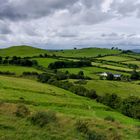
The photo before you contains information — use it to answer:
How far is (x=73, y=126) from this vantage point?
2742 cm

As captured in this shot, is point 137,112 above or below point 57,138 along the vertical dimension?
below

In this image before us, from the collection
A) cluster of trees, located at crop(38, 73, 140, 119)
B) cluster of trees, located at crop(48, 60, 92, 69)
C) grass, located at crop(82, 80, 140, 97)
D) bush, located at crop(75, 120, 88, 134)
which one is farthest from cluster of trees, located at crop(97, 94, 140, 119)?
cluster of trees, located at crop(48, 60, 92, 69)

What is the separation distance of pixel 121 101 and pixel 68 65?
95.9m

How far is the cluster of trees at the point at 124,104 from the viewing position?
83694 millimetres

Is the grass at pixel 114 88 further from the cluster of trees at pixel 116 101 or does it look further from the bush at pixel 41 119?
the bush at pixel 41 119

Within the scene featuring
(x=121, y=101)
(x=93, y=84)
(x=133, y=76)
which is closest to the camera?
(x=121, y=101)

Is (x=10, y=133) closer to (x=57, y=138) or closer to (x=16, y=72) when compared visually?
(x=57, y=138)

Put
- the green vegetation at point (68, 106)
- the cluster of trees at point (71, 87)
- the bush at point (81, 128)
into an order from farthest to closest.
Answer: the cluster of trees at point (71, 87)
the bush at point (81, 128)
the green vegetation at point (68, 106)

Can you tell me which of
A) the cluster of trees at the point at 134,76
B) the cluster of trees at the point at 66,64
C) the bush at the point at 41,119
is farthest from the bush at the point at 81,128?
the cluster of trees at the point at 66,64

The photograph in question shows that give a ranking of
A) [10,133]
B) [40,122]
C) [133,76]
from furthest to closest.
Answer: [133,76]
[40,122]
[10,133]

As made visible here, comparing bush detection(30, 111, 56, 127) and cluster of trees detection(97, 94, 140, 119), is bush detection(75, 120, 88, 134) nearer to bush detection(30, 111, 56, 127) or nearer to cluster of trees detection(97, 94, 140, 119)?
bush detection(30, 111, 56, 127)

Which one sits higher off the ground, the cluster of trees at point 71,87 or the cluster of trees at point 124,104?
the cluster of trees at point 71,87

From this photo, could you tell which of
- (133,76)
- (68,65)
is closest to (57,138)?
(133,76)

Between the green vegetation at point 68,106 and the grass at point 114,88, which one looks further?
the grass at point 114,88
